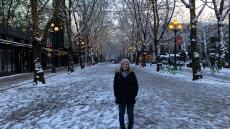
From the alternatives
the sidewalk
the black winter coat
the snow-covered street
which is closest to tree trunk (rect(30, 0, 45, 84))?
the sidewalk

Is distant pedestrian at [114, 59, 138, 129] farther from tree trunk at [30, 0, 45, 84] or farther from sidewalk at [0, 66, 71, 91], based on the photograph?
tree trunk at [30, 0, 45, 84]

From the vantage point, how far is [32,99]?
658 inches

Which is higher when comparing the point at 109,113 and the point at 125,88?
the point at 125,88

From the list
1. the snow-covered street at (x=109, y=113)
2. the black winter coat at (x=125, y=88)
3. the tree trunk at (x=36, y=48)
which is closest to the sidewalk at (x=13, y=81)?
the tree trunk at (x=36, y=48)

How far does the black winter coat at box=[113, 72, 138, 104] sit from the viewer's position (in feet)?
27.3

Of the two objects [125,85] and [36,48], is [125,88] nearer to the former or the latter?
[125,85]

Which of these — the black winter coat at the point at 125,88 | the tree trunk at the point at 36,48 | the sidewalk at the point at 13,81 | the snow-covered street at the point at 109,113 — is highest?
the tree trunk at the point at 36,48

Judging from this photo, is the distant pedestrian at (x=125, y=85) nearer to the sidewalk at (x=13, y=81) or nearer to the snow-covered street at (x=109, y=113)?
the snow-covered street at (x=109, y=113)

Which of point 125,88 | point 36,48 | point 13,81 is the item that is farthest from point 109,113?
point 13,81

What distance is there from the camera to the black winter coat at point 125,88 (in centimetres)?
833

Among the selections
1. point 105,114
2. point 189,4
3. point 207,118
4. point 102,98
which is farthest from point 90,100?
point 189,4

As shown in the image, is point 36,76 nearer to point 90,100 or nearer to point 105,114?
point 90,100

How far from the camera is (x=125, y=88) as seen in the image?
27.3 ft

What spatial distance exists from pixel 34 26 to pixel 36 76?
10.0 ft
